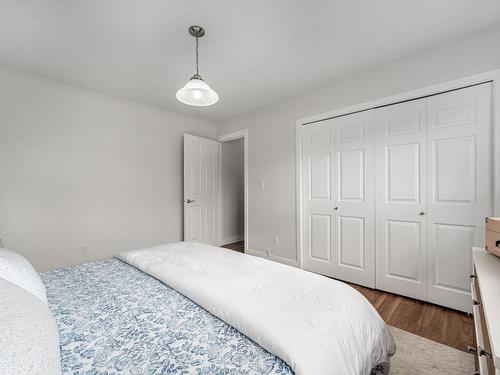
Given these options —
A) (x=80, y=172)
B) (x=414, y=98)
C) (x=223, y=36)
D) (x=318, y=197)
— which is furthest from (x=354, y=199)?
(x=80, y=172)

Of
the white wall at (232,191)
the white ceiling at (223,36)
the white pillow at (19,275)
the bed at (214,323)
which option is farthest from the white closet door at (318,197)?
the white pillow at (19,275)

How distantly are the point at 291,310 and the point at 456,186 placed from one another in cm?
204

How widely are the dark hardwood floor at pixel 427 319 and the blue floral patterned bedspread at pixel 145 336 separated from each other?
1733 millimetres

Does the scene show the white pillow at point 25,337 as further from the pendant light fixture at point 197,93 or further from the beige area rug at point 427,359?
the beige area rug at point 427,359

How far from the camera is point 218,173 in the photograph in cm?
434

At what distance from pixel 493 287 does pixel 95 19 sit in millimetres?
2854

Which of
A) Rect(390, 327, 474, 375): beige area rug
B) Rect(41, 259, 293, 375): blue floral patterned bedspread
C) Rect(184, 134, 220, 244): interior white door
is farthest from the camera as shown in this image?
Rect(184, 134, 220, 244): interior white door

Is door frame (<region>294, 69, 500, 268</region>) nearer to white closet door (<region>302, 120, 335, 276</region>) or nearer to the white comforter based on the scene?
white closet door (<region>302, 120, 335, 276</region>)

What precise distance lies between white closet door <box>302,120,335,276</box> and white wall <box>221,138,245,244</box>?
1953 millimetres

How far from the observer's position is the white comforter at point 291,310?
0.78m

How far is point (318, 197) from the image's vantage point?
2.97 meters

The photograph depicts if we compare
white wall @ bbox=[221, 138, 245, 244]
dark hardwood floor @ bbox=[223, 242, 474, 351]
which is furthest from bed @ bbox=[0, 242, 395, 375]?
white wall @ bbox=[221, 138, 245, 244]

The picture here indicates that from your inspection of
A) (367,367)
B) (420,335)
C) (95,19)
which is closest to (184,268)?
(367,367)

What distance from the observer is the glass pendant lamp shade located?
1.74 meters
